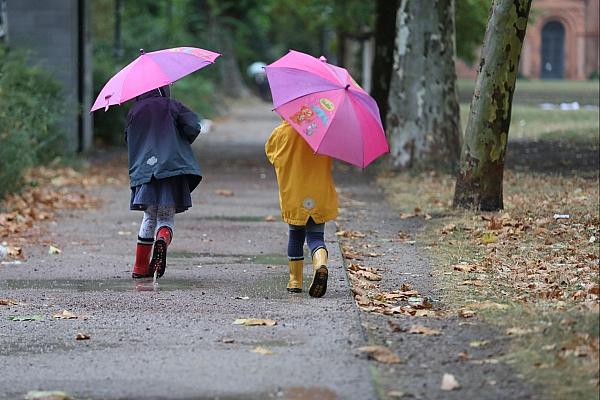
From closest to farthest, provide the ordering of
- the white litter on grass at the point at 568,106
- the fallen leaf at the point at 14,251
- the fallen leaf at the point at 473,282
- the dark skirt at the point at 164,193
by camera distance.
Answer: the fallen leaf at the point at 473,282, the dark skirt at the point at 164,193, the fallen leaf at the point at 14,251, the white litter on grass at the point at 568,106

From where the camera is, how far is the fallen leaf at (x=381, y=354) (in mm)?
6852

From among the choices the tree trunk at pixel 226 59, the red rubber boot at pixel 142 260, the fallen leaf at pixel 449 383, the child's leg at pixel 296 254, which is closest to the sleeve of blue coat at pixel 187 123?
the red rubber boot at pixel 142 260

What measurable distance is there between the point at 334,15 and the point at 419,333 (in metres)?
31.7

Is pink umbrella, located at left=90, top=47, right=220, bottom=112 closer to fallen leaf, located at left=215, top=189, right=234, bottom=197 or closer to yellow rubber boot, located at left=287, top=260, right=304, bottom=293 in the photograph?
yellow rubber boot, located at left=287, top=260, right=304, bottom=293

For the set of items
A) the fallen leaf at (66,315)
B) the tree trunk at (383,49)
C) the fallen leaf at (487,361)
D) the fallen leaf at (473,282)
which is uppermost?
the tree trunk at (383,49)

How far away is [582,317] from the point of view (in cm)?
715

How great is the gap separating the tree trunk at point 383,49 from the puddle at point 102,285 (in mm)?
14233

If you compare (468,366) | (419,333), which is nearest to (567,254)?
(419,333)

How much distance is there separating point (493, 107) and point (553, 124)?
13667 millimetres

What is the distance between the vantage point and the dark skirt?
998 centimetres

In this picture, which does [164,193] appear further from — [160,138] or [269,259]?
[269,259]

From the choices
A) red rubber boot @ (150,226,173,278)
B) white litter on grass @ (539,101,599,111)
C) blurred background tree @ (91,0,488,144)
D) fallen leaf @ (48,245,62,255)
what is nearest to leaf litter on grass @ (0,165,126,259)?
fallen leaf @ (48,245,62,255)

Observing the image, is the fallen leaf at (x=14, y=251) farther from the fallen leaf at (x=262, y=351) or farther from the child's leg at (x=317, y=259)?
the fallen leaf at (x=262, y=351)

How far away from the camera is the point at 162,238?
9.95 metres
